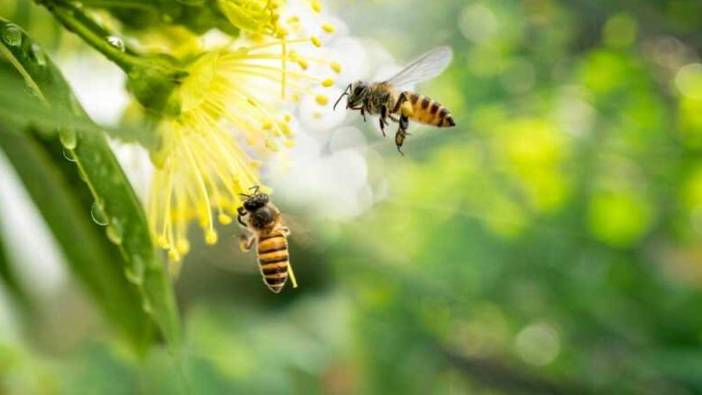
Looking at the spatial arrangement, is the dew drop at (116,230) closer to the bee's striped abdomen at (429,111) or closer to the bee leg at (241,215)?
the bee leg at (241,215)

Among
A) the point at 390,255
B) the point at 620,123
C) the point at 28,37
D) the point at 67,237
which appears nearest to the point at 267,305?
the point at 390,255

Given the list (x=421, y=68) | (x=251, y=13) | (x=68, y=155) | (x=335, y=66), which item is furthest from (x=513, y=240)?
(x=68, y=155)

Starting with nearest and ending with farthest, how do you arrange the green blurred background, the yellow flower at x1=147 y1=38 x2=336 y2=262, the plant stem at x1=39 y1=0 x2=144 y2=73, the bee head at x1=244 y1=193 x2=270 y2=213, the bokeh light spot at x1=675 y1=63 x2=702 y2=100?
1. the plant stem at x1=39 y1=0 x2=144 y2=73
2. the yellow flower at x1=147 y1=38 x2=336 y2=262
3. the bee head at x1=244 y1=193 x2=270 y2=213
4. the green blurred background
5. the bokeh light spot at x1=675 y1=63 x2=702 y2=100

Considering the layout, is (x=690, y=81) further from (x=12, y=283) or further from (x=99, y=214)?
(x=99, y=214)

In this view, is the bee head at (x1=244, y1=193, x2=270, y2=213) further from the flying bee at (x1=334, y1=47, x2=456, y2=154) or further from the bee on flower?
the flying bee at (x1=334, y1=47, x2=456, y2=154)

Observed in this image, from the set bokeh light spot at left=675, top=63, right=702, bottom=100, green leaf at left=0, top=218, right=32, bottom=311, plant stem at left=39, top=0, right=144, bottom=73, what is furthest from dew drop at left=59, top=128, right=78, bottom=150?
bokeh light spot at left=675, top=63, right=702, bottom=100

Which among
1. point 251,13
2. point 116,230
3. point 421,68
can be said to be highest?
point 421,68

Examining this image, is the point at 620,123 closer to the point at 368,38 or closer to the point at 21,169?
the point at 368,38
